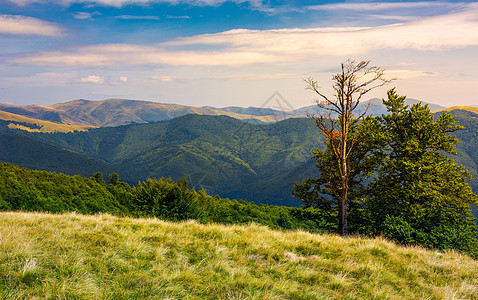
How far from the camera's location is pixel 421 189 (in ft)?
64.6

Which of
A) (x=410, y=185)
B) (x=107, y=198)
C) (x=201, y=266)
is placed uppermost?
(x=201, y=266)

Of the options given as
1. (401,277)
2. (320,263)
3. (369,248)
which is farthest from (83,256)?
Result: (369,248)

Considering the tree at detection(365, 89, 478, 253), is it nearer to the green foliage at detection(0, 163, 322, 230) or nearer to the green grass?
the green foliage at detection(0, 163, 322, 230)

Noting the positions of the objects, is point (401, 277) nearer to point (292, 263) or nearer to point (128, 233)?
point (292, 263)

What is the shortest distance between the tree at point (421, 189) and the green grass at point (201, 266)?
881cm

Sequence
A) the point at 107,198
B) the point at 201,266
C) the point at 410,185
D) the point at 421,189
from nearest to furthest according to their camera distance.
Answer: the point at 201,266, the point at 421,189, the point at 410,185, the point at 107,198

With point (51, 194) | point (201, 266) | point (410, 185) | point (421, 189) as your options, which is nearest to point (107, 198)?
point (51, 194)

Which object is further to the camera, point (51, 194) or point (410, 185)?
point (51, 194)

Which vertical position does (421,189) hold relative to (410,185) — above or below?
below

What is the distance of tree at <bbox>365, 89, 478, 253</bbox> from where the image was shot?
18.0 meters

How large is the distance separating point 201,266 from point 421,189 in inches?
734

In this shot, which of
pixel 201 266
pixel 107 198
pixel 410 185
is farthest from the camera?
pixel 107 198

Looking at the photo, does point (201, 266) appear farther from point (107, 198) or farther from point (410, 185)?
point (107, 198)

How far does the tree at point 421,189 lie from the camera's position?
1803 cm
